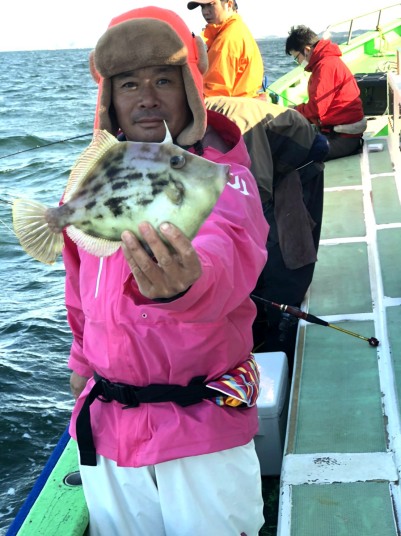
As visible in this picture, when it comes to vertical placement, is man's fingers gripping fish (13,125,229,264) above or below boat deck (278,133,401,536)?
above

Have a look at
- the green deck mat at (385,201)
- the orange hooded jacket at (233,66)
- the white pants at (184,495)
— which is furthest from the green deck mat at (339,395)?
the orange hooded jacket at (233,66)

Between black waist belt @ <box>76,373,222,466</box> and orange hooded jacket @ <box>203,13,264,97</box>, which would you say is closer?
black waist belt @ <box>76,373,222,466</box>

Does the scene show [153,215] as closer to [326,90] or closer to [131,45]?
[131,45]

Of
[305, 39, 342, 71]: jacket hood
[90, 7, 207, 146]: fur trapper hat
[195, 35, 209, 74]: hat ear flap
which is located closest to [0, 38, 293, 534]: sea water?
[90, 7, 207, 146]: fur trapper hat

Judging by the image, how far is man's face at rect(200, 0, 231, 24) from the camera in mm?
6449

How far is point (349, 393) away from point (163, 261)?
2359 mm

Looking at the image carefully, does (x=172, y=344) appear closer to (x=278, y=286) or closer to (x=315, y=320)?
(x=315, y=320)

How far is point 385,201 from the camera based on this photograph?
6.38 meters

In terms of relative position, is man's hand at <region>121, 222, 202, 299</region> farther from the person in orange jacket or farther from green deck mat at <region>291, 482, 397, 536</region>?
the person in orange jacket

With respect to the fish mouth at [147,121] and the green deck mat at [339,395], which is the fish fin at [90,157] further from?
the green deck mat at [339,395]

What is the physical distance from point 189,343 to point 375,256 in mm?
3445

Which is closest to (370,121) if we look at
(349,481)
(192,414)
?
(349,481)

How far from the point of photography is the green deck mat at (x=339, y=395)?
331cm

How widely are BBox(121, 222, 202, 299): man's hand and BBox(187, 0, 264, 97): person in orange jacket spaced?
4493 mm
